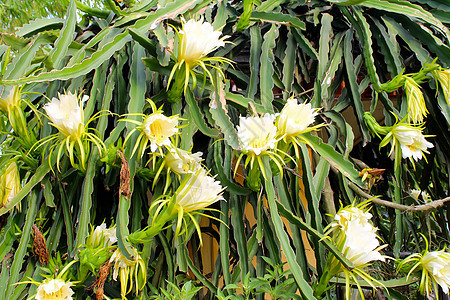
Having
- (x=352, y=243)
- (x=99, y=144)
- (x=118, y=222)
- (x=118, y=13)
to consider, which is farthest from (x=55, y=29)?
(x=352, y=243)

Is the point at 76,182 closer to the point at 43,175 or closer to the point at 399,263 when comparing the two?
the point at 43,175

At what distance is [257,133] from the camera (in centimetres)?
63

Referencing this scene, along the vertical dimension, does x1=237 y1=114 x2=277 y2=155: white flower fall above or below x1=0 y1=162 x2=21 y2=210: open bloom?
above

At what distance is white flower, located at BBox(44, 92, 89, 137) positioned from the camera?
60 cm

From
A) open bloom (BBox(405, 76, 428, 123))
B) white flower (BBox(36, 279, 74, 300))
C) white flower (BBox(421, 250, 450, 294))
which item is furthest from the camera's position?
open bloom (BBox(405, 76, 428, 123))

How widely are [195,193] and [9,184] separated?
34 cm

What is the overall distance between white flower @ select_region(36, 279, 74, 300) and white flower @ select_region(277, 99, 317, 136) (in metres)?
0.43

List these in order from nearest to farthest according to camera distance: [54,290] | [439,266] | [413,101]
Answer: [54,290], [439,266], [413,101]

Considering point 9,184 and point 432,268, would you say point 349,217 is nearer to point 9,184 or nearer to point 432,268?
point 432,268

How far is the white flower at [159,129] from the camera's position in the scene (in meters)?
0.60

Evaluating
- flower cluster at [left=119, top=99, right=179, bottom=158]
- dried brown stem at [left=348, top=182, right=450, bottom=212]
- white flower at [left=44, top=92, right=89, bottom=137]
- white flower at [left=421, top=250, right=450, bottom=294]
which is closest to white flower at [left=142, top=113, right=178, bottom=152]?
flower cluster at [left=119, top=99, right=179, bottom=158]

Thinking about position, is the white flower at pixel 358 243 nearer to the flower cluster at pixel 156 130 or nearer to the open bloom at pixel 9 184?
the flower cluster at pixel 156 130

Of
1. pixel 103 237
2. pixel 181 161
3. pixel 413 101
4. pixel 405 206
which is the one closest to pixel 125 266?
pixel 103 237

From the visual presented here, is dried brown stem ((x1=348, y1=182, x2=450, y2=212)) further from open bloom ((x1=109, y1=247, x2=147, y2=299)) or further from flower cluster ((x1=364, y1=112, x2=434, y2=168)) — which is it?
open bloom ((x1=109, y1=247, x2=147, y2=299))
